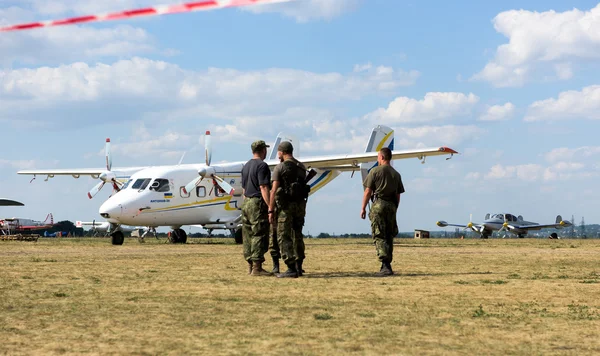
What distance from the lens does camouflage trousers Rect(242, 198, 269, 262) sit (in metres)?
12.2

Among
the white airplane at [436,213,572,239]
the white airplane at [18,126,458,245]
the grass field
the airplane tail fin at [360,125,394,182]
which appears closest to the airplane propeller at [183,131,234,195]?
the white airplane at [18,126,458,245]

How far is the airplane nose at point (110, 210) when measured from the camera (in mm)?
28625

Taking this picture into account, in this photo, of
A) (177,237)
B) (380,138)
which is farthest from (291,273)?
(380,138)

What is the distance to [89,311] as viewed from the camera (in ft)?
25.6

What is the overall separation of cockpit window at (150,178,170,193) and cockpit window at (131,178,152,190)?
0.81 feet

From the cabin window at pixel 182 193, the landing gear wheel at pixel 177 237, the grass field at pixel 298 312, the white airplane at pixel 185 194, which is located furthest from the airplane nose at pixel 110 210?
the grass field at pixel 298 312

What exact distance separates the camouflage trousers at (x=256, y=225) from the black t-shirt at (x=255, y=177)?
0.13 metres

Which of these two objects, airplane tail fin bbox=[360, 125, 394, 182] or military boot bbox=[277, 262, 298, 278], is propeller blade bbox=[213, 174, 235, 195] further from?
military boot bbox=[277, 262, 298, 278]

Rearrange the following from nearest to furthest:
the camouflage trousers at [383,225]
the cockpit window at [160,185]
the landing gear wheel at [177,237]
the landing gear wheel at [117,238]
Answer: the camouflage trousers at [383,225]
the landing gear wheel at [117,238]
the cockpit window at [160,185]
the landing gear wheel at [177,237]

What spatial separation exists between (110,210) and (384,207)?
1822 centimetres

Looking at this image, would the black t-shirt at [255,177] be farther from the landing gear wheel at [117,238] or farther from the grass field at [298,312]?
the landing gear wheel at [117,238]

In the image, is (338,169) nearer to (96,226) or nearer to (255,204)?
(255,204)

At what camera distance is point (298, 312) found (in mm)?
7805

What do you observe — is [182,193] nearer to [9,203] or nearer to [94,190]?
[94,190]
